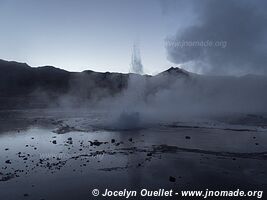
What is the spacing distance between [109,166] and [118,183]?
107 inches

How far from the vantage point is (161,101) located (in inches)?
2131

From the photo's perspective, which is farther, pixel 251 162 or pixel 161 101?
pixel 161 101

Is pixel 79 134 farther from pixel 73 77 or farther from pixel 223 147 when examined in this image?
pixel 73 77

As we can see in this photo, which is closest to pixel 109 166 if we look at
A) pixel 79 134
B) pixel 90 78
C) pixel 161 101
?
pixel 79 134

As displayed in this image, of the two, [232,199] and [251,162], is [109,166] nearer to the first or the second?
[232,199]

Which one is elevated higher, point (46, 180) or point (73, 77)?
point (73, 77)

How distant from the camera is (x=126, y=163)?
16.2 metres

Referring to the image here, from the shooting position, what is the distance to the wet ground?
12.8 m

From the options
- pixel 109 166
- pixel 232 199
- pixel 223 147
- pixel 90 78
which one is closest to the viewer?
pixel 232 199

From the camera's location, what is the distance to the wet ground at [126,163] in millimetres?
12836

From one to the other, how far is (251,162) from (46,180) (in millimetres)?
10540

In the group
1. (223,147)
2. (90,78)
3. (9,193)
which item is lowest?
(9,193)

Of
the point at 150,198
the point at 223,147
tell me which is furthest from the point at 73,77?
the point at 150,198

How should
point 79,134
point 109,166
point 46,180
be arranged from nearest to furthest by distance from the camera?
point 46,180 < point 109,166 < point 79,134
